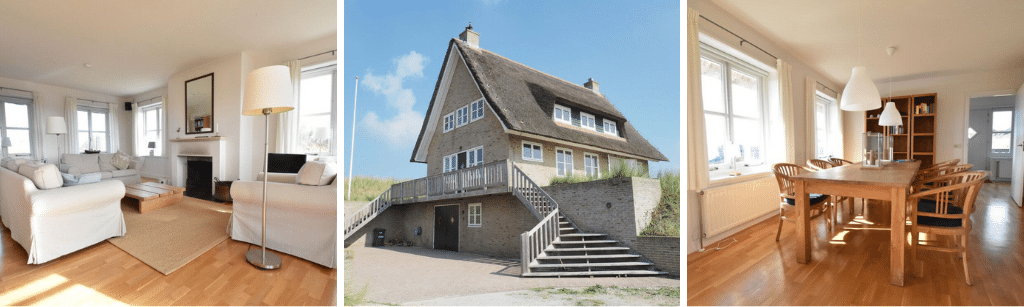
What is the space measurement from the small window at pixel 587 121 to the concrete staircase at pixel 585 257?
330 millimetres

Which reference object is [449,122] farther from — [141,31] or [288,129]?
[141,31]

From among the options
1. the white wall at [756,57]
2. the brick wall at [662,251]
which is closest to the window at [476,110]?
the brick wall at [662,251]

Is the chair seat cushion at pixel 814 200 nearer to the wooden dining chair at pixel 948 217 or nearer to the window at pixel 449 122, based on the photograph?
the wooden dining chair at pixel 948 217

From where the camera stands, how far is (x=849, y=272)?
7.85ft

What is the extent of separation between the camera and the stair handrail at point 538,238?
1.30 m

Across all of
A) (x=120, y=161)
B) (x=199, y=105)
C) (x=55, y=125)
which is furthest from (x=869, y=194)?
(x=55, y=125)

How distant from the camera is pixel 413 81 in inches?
55.9

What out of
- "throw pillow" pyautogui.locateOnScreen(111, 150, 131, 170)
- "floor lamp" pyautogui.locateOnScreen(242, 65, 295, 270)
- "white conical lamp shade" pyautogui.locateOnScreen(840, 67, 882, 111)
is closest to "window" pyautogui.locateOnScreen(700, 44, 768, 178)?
"white conical lamp shade" pyautogui.locateOnScreen(840, 67, 882, 111)

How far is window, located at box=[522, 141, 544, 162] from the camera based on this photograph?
127 centimetres

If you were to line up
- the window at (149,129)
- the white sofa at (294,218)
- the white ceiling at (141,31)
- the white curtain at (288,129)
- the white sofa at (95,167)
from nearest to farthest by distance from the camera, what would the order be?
the white sofa at (294,218) → the white ceiling at (141,31) → the white curtain at (288,129) → the white sofa at (95,167) → the window at (149,129)

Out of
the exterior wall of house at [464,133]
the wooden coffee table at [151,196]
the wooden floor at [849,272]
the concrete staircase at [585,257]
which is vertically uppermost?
the exterior wall of house at [464,133]

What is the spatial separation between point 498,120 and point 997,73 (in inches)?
219

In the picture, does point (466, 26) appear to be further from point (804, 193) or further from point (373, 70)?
point (804, 193)

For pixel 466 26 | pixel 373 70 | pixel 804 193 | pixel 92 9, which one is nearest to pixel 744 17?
pixel 804 193
